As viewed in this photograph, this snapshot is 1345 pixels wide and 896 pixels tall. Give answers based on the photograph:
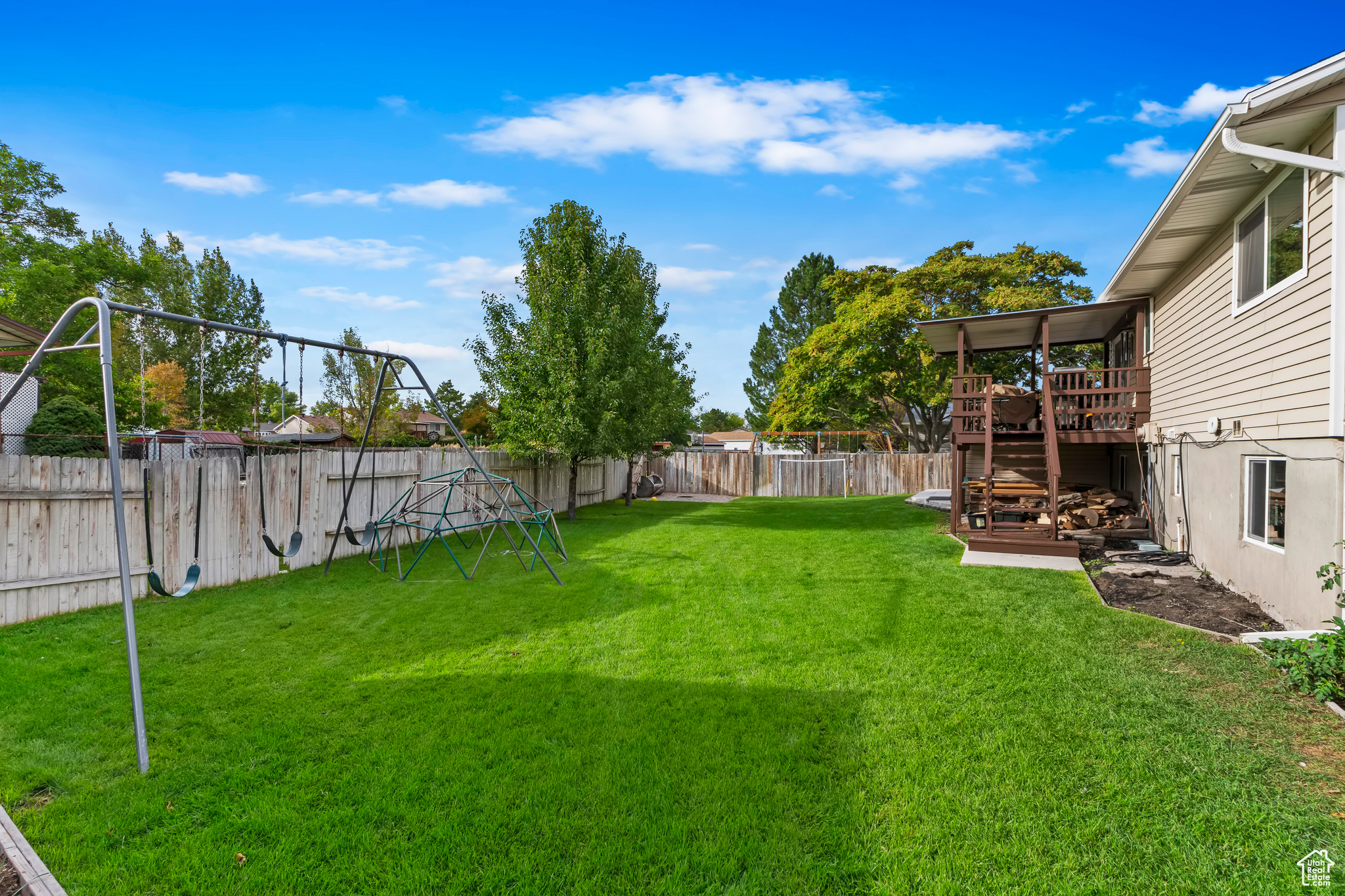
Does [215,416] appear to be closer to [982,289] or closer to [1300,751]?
[982,289]

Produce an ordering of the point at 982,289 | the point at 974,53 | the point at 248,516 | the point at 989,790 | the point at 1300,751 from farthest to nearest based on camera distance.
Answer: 1. the point at 982,289
2. the point at 974,53
3. the point at 248,516
4. the point at 1300,751
5. the point at 989,790

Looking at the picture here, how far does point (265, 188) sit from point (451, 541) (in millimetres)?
7026

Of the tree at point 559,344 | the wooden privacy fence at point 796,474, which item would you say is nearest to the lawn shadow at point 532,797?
the tree at point 559,344

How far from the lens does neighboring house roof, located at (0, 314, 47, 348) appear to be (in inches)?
394

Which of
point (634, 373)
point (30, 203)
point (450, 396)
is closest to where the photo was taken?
point (634, 373)

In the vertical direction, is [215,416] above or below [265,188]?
below

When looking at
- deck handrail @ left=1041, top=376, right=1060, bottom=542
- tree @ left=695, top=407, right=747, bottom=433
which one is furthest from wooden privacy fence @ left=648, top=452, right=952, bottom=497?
tree @ left=695, top=407, right=747, bottom=433

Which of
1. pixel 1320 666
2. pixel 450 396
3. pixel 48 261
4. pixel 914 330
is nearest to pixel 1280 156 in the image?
pixel 1320 666

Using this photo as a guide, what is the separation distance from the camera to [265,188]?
1102 centimetres

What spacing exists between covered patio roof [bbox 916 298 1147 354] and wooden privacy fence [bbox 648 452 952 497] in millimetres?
7876

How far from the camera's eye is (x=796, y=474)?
70.9ft

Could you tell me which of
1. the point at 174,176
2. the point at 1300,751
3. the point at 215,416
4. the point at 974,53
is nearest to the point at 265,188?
the point at 174,176

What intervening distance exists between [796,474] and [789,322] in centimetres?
2108
